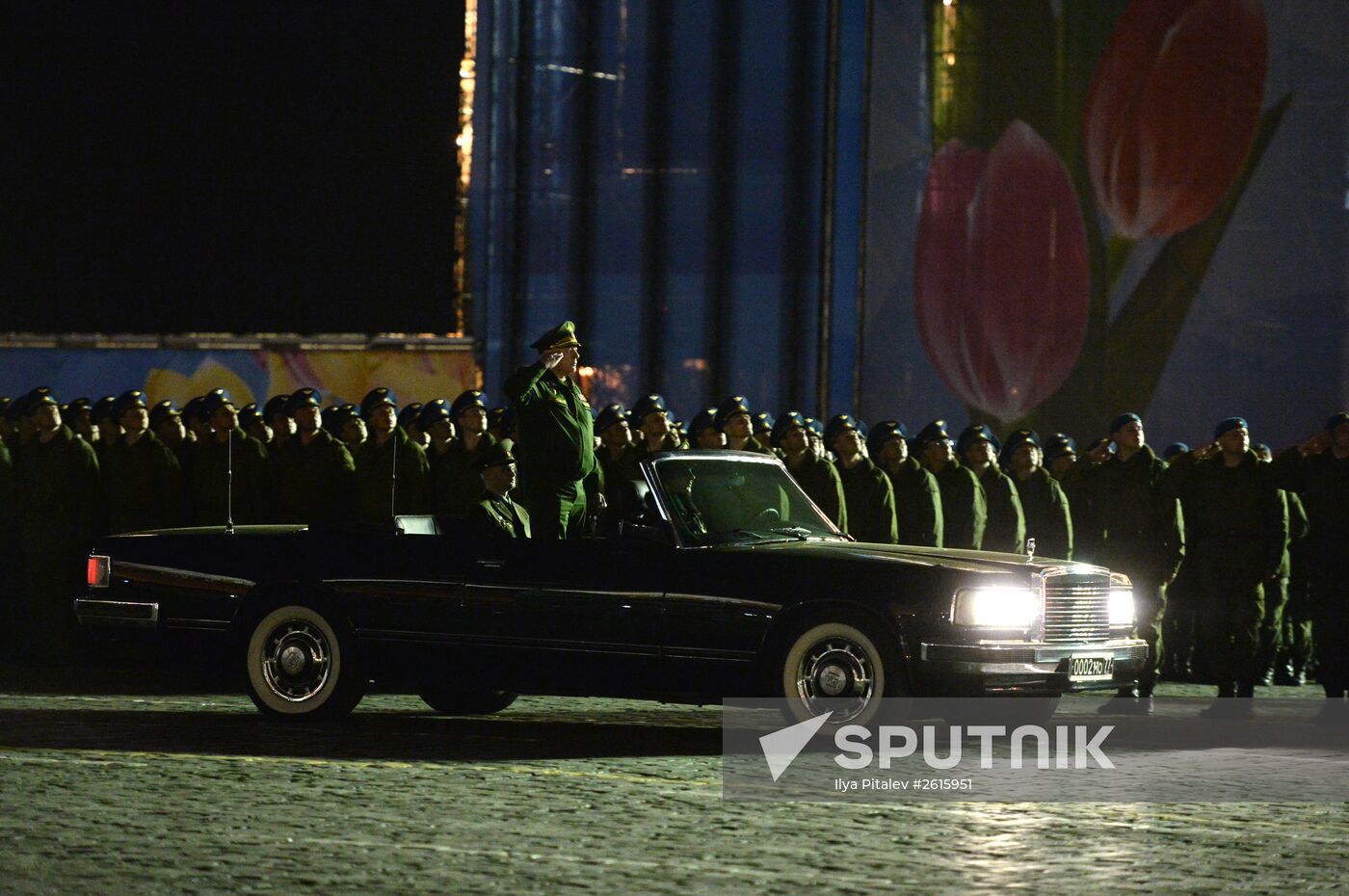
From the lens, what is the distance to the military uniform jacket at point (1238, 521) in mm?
14188

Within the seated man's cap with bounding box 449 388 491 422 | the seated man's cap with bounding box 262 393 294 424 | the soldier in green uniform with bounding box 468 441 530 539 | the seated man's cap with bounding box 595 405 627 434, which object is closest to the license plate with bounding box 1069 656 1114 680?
the soldier in green uniform with bounding box 468 441 530 539

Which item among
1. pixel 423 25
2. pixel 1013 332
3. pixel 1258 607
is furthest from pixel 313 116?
pixel 1258 607

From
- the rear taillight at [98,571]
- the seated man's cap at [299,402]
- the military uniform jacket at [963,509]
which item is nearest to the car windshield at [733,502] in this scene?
the rear taillight at [98,571]

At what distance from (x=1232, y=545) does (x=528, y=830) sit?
7418mm

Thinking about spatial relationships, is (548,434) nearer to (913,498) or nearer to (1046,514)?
(913,498)

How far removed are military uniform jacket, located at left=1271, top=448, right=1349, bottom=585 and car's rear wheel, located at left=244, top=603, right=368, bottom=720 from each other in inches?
236

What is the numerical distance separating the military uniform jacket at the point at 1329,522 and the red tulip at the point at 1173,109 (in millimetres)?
6370

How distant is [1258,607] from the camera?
553 inches

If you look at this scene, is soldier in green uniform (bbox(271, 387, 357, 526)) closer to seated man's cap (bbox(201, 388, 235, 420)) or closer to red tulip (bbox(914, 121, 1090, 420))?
seated man's cap (bbox(201, 388, 235, 420))

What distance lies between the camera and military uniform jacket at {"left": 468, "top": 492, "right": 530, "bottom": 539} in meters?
11.7

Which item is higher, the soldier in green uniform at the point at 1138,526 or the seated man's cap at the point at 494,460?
the seated man's cap at the point at 494,460

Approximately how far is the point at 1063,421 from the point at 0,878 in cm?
1469

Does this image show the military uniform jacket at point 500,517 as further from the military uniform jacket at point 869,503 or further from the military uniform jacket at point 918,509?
the military uniform jacket at point 918,509

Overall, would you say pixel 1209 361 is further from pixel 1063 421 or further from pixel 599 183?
pixel 599 183
